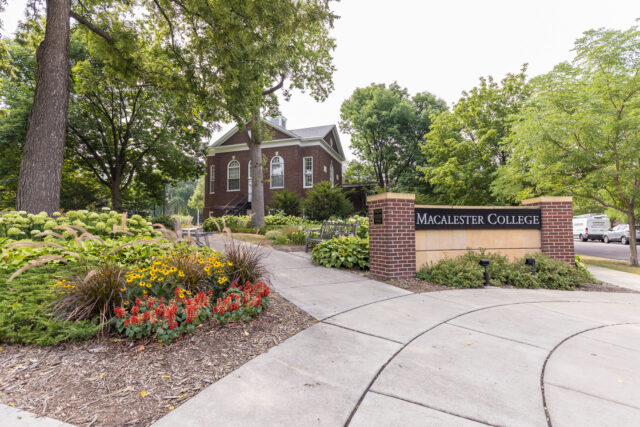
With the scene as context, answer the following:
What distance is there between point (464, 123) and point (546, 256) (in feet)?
51.2

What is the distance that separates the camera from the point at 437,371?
99.3 inches

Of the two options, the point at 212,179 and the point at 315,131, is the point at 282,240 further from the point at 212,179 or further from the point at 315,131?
the point at 212,179

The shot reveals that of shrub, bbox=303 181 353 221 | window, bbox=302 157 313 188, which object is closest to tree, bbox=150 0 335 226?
shrub, bbox=303 181 353 221

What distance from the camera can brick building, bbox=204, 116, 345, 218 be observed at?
24.0m

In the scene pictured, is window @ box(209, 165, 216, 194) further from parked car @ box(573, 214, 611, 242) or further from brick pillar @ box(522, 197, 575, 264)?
A: parked car @ box(573, 214, 611, 242)

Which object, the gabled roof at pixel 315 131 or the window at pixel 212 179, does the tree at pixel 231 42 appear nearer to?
the gabled roof at pixel 315 131

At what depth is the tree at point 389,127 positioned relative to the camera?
25.8 meters

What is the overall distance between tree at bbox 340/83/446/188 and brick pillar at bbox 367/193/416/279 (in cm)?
2054

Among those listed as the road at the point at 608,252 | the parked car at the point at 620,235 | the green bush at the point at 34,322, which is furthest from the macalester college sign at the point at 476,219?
the parked car at the point at 620,235

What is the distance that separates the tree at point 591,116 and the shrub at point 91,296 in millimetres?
11765

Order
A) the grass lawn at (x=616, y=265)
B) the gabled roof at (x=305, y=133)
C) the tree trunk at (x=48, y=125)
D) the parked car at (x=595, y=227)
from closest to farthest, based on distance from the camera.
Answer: the tree trunk at (x=48, y=125), the grass lawn at (x=616, y=265), the gabled roof at (x=305, y=133), the parked car at (x=595, y=227)

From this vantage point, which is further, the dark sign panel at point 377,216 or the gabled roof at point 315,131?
the gabled roof at point 315,131

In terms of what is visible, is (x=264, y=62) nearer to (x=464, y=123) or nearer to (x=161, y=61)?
(x=161, y=61)

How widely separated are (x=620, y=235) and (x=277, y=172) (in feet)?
96.5
